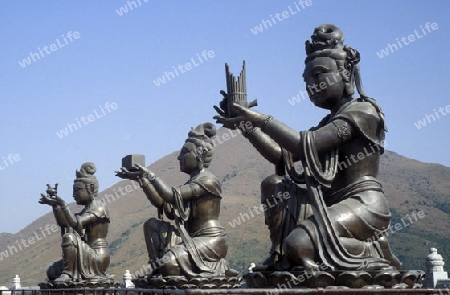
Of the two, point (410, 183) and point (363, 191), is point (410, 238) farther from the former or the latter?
point (363, 191)

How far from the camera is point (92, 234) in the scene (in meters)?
12.8

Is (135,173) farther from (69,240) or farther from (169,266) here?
(69,240)

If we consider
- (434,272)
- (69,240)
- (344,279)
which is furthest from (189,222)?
(434,272)

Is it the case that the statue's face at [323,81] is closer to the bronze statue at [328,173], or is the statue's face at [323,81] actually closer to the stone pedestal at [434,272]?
the bronze statue at [328,173]

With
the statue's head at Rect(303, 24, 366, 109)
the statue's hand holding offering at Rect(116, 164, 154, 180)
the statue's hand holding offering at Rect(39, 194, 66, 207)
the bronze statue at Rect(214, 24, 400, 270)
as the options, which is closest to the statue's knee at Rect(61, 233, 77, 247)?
the statue's hand holding offering at Rect(39, 194, 66, 207)

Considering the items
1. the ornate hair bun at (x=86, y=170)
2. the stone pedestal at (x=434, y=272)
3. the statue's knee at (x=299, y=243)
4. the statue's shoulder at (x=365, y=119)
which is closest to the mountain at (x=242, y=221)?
the ornate hair bun at (x=86, y=170)

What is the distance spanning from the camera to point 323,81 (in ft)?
21.7

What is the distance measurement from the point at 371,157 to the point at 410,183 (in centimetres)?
6082

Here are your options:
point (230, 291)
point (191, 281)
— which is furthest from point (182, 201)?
point (230, 291)

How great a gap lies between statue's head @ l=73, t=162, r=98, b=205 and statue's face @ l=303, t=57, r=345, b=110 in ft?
→ 23.7

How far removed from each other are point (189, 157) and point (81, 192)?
3427 millimetres

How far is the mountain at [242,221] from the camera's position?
44.9m

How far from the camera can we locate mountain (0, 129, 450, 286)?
44906mm

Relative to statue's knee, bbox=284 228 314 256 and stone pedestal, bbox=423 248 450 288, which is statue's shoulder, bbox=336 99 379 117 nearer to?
statue's knee, bbox=284 228 314 256
